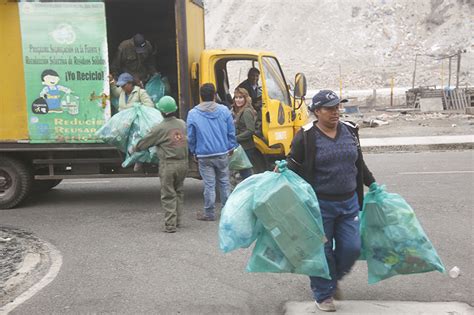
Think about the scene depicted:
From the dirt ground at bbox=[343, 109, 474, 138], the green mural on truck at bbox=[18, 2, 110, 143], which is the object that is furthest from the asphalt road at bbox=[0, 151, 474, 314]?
the dirt ground at bbox=[343, 109, 474, 138]

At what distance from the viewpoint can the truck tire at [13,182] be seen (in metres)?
8.00

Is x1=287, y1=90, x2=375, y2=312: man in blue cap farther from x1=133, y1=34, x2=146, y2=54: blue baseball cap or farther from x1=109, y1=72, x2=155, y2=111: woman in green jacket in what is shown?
x1=133, y1=34, x2=146, y2=54: blue baseball cap

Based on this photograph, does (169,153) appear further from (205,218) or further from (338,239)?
(338,239)

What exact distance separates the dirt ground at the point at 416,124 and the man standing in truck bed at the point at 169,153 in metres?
10.1

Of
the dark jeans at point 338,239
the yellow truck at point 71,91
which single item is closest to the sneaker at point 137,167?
the yellow truck at point 71,91

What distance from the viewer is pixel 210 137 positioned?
6848mm

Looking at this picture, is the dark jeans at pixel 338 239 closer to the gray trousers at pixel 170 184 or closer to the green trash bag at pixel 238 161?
the gray trousers at pixel 170 184

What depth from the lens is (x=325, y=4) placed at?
4562cm

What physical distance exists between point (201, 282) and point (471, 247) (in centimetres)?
283

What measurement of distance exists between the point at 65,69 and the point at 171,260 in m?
3.37

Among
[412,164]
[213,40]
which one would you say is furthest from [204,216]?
[213,40]

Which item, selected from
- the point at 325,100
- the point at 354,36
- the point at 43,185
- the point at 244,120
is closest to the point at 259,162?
the point at 244,120

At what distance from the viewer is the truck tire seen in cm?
800

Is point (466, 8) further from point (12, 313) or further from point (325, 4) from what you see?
point (12, 313)
